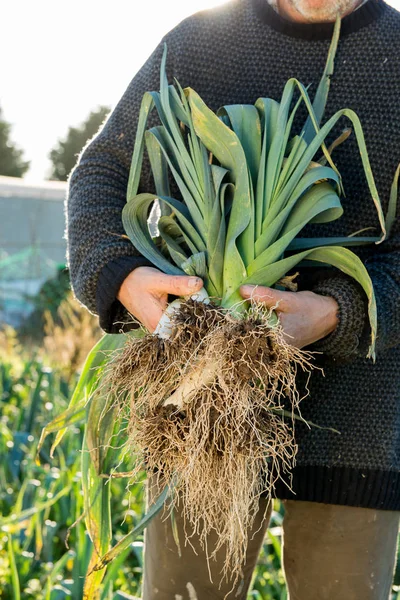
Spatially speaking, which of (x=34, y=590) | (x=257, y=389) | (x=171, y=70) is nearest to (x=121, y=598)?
(x=34, y=590)

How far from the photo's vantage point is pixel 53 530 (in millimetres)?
2547

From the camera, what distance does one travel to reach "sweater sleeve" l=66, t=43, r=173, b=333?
154 cm

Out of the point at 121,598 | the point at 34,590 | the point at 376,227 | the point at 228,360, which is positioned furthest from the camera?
the point at 34,590

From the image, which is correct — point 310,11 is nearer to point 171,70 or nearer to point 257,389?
point 171,70

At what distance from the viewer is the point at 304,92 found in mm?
1489

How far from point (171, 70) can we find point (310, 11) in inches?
12.0

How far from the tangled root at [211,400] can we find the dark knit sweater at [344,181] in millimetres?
189

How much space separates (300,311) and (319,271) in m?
0.18

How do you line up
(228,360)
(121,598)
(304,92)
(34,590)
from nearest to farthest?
(228,360) < (304,92) < (121,598) < (34,590)

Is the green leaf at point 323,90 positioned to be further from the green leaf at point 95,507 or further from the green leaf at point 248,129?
the green leaf at point 95,507

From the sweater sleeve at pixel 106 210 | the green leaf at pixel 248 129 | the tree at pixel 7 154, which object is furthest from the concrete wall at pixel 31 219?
the tree at pixel 7 154

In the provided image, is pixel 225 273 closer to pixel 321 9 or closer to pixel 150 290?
pixel 150 290

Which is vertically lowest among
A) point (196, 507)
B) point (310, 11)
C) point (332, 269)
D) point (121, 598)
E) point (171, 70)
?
point (121, 598)

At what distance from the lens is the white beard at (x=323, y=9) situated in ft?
5.39
